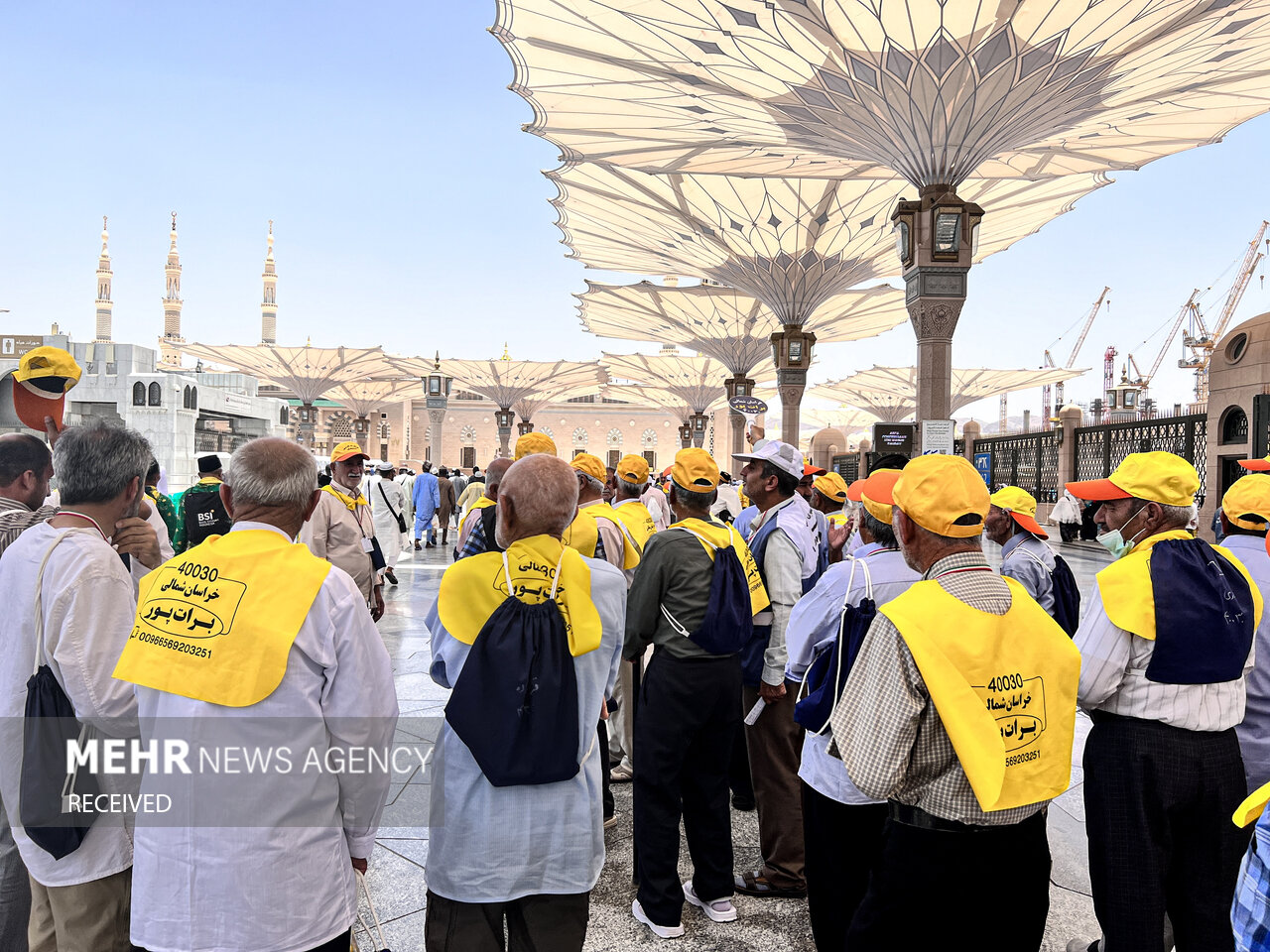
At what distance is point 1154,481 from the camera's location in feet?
7.97

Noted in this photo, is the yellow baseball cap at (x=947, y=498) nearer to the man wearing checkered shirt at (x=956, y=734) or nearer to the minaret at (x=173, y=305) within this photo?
the man wearing checkered shirt at (x=956, y=734)

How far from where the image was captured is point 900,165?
10164 millimetres

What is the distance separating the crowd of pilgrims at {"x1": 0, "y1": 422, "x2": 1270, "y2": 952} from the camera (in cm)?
168

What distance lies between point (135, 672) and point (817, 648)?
1.78m

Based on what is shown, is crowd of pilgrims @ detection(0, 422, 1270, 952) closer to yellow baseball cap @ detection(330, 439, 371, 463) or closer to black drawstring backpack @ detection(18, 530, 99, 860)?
black drawstring backpack @ detection(18, 530, 99, 860)

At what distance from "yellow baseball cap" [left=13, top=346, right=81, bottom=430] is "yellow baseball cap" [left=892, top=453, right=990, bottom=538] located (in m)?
3.16

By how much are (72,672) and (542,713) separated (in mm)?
1136

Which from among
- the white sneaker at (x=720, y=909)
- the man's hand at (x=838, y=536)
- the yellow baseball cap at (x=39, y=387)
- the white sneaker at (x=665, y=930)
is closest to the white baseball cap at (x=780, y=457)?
the man's hand at (x=838, y=536)

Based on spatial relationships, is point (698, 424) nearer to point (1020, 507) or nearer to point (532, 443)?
point (532, 443)

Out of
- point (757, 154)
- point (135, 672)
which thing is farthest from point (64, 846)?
point (757, 154)

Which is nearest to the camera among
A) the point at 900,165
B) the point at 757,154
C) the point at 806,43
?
the point at 806,43

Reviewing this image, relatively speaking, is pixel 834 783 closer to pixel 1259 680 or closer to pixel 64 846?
pixel 1259 680

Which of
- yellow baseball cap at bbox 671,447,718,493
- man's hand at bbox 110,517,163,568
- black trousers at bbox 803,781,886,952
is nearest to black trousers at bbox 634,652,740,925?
black trousers at bbox 803,781,886,952

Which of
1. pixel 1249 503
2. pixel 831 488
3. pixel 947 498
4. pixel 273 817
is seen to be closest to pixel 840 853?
pixel 947 498
